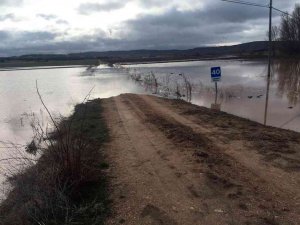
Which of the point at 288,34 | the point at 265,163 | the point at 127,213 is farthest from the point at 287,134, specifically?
the point at 288,34

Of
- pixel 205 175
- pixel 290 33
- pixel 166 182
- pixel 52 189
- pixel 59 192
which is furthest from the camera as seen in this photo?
pixel 290 33

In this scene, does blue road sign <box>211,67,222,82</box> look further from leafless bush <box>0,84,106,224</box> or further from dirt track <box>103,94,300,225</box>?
leafless bush <box>0,84,106,224</box>

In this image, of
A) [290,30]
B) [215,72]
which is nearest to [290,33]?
[290,30]

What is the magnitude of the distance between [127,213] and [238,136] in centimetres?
579

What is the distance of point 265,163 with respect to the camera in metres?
9.22

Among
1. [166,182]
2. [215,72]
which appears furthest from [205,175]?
[215,72]

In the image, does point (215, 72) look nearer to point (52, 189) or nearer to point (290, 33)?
point (52, 189)

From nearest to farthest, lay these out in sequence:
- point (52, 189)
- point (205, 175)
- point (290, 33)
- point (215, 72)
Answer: point (52, 189) → point (205, 175) → point (215, 72) → point (290, 33)

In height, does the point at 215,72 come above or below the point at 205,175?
above

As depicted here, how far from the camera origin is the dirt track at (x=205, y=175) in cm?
684

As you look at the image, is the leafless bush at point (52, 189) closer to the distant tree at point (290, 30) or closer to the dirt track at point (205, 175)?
the dirt track at point (205, 175)

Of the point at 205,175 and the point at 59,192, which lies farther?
the point at 205,175

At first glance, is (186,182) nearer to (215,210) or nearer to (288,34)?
(215,210)

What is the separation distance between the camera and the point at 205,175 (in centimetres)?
860
